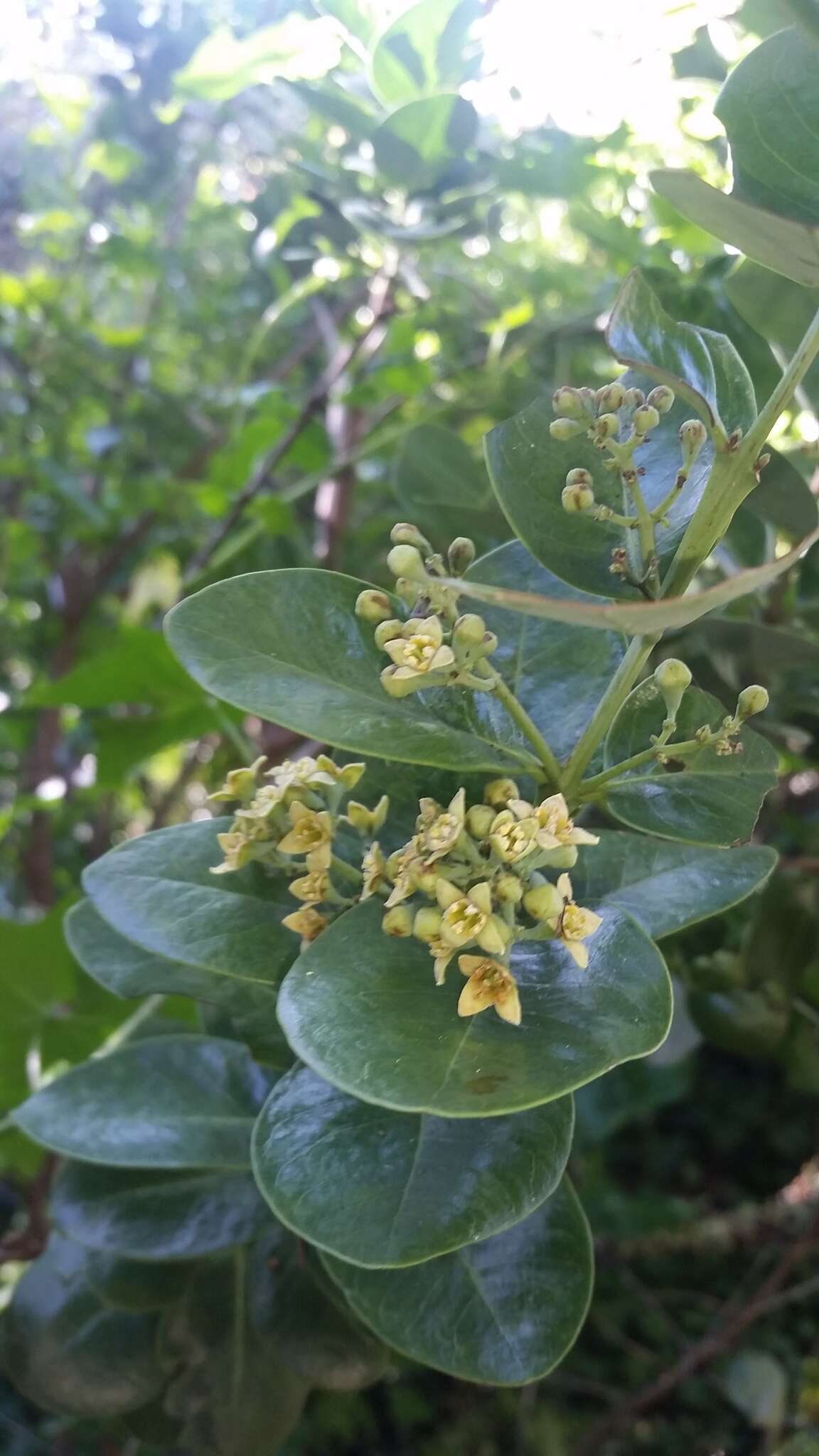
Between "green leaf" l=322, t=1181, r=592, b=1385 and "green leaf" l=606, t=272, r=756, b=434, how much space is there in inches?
13.6

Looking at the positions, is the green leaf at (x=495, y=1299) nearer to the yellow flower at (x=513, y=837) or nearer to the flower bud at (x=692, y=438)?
the yellow flower at (x=513, y=837)

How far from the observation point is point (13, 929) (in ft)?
2.71

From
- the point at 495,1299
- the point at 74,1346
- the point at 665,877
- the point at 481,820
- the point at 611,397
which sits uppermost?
the point at 611,397

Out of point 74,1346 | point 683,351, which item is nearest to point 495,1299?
point 74,1346

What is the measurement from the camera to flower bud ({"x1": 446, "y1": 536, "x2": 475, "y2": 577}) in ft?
1.47

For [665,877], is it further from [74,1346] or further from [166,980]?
[74,1346]

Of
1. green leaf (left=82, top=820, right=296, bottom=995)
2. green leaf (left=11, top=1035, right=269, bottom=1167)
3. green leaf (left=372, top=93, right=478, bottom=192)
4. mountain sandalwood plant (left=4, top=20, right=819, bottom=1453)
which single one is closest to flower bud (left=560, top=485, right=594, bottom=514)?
mountain sandalwood plant (left=4, top=20, right=819, bottom=1453)

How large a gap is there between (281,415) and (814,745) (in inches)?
29.0

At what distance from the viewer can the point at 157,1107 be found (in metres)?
0.58

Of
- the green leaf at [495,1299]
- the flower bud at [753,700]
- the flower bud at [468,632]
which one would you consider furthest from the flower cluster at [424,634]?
the green leaf at [495,1299]

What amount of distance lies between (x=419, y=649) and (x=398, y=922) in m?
0.10

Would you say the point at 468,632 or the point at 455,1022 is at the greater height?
the point at 468,632

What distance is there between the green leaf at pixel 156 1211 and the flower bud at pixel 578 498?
426 mm

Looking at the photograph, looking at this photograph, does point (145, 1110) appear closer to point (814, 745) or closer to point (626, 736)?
point (626, 736)
